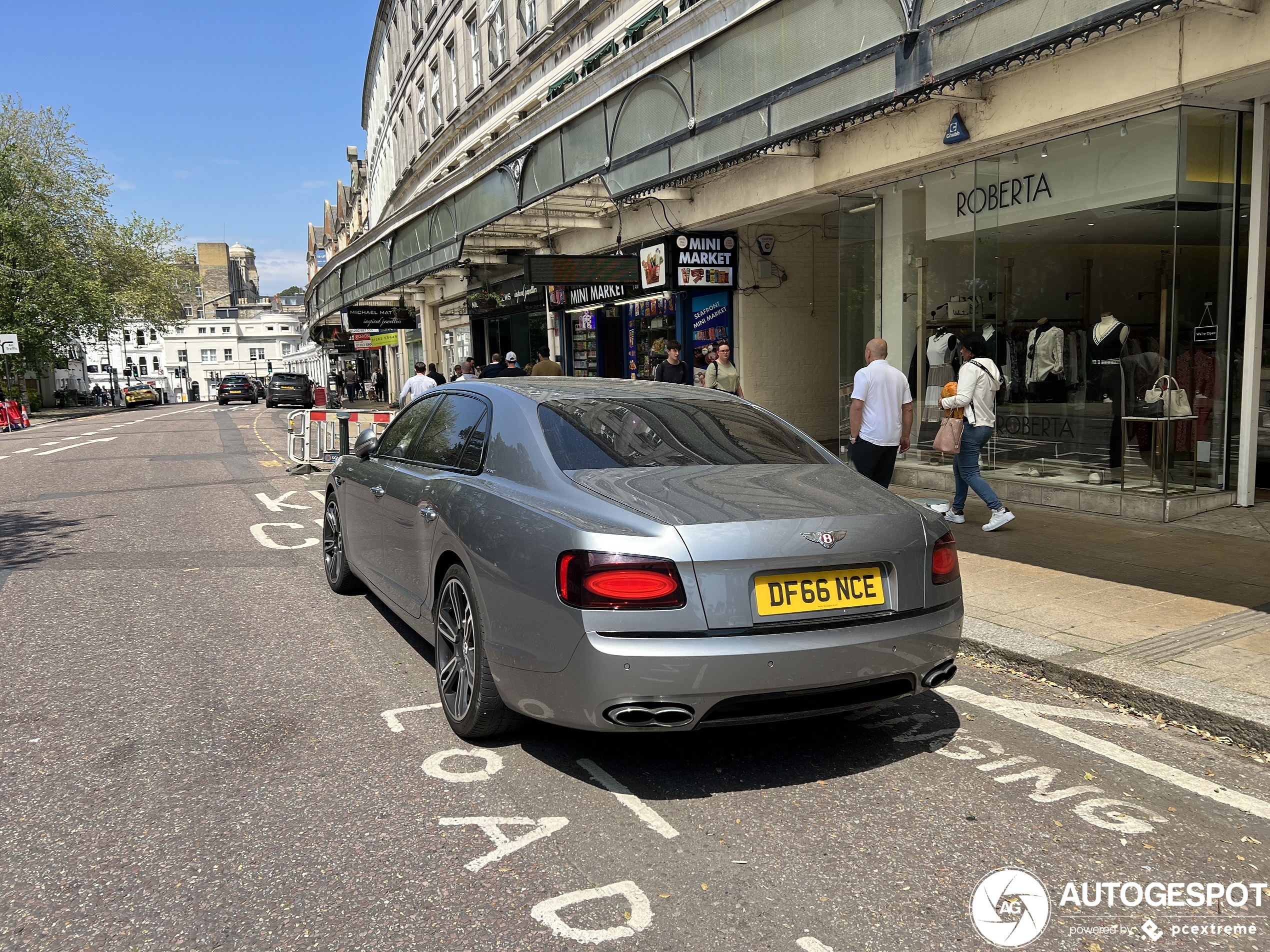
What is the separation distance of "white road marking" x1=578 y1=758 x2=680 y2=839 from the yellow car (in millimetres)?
67491

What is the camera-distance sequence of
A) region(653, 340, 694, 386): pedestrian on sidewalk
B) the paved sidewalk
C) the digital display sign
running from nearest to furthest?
the paved sidewalk, region(653, 340, 694, 386): pedestrian on sidewalk, the digital display sign

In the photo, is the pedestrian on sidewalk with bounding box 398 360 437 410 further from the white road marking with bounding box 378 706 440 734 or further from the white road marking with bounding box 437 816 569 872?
the white road marking with bounding box 437 816 569 872

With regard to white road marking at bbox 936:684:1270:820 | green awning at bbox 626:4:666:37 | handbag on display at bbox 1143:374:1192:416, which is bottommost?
white road marking at bbox 936:684:1270:820

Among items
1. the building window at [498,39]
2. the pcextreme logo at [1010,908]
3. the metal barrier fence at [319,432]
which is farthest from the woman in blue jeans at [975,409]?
the building window at [498,39]

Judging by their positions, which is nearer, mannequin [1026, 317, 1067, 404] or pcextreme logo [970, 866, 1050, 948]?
pcextreme logo [970, 866, 1050, 948]

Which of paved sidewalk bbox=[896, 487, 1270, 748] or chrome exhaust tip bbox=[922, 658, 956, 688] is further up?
chrome exhaust tip bbox=[922, 658, 956, 688]

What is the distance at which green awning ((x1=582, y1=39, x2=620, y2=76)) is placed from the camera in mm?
17766

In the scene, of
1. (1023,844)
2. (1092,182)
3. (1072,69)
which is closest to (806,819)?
(1023,844)

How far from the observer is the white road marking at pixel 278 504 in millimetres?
10719

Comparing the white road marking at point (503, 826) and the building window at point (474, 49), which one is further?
the building window at point (474, 49)

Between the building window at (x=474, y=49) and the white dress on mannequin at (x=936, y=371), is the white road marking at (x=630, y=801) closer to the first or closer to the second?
the white dress on mannequin at (x=936, y=371)

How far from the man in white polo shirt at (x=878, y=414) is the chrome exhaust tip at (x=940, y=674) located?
4338 mm

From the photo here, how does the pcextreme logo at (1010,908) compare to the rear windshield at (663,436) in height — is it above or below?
below

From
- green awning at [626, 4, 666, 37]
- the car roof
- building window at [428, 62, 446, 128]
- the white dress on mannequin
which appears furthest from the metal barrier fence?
building window at [428, 62, 446, 128]
